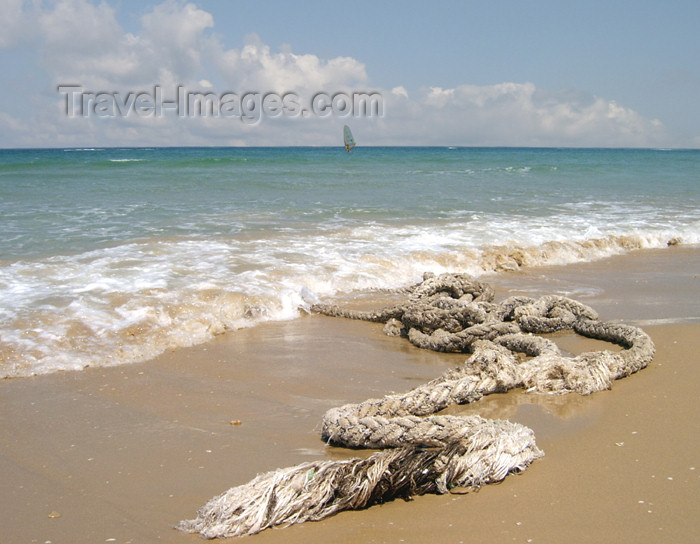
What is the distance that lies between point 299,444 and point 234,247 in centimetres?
594

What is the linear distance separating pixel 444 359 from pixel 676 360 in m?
1.70

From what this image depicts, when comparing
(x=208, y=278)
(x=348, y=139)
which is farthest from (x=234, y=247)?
(x=348, y=139)

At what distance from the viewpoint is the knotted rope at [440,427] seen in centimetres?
257

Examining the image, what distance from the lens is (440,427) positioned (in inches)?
121

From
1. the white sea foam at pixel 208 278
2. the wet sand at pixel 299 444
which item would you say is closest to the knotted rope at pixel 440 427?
the wet sand at pixel 299 444

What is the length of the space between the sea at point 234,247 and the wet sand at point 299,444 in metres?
0.64

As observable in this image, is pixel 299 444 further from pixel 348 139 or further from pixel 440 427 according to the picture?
pixel 348 139

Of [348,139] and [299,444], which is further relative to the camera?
[348,139]

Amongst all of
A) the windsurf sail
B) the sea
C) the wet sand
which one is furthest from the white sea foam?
the windsurf sail

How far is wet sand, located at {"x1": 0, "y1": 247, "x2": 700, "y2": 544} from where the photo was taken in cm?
253

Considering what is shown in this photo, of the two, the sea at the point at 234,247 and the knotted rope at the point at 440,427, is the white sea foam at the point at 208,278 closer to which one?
the sea at the point at 234,247

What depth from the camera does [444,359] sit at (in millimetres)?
4980

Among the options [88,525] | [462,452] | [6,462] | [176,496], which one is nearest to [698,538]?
[462,452]

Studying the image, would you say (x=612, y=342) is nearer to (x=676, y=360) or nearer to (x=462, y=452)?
(x=676, y=360)
